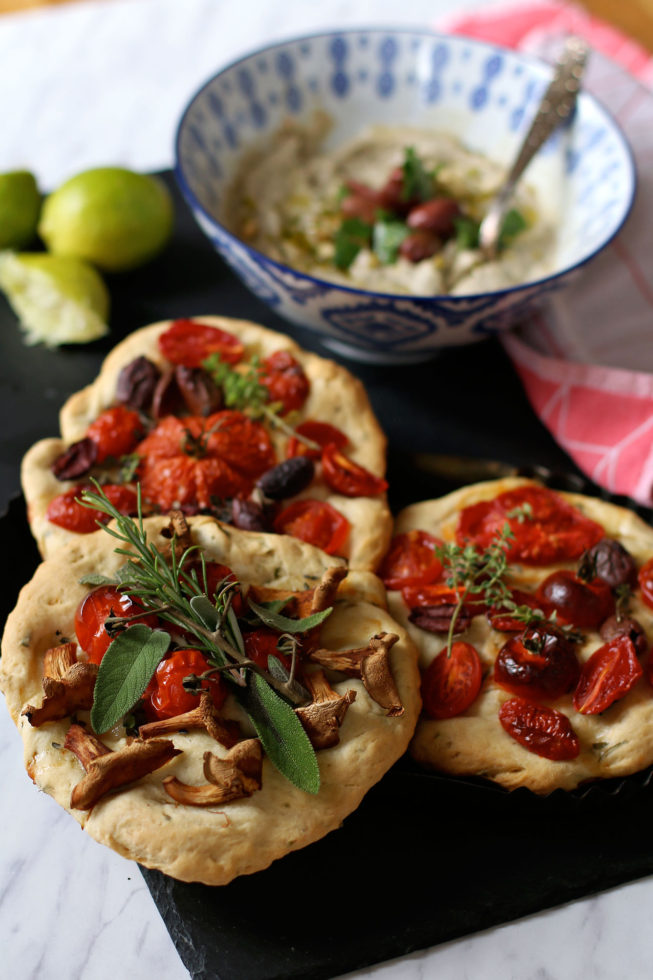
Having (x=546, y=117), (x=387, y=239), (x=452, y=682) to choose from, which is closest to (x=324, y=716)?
(x=452, y=682)

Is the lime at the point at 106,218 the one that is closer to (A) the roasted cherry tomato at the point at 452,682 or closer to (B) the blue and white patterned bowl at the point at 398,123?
(B) the blue and white patterned bowl at the point at 398,123

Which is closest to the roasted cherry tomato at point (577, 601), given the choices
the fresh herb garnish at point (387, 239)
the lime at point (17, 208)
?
the fresh herb garnish at point (387, 239)

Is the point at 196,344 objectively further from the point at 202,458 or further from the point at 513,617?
the point at 513,617

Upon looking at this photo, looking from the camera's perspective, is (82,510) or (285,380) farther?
(285,380)

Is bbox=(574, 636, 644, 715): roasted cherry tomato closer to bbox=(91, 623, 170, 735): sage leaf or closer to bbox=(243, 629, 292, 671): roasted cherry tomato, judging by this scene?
bbox=(243, 629, 292, 671): roasted cherry tomato

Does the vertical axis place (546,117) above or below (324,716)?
above

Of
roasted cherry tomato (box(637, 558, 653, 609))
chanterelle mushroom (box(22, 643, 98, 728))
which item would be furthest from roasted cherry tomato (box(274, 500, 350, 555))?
roasted cherry tomato (box(637, 558, 653, 609))
